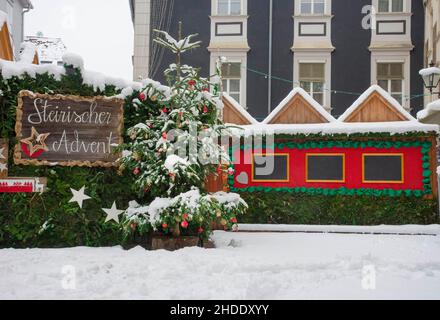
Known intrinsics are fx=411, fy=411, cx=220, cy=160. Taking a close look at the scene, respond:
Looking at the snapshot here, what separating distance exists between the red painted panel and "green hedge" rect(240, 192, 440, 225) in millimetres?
241

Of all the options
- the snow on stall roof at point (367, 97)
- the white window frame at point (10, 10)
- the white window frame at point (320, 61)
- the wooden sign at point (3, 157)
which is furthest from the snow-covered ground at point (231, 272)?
the white window frame at point (10, 10)

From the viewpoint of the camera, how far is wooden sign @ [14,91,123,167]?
606 centimetres

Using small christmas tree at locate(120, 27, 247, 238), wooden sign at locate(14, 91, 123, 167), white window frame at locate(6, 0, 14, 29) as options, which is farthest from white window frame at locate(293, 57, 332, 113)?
white window frame at locate(6, 0, 14, 29)

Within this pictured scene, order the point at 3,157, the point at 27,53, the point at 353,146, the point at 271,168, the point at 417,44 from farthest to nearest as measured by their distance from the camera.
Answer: the point at 417,44 → the point at 271,168 → the point at 353,146 → the point at 27,53 → the point at 3,157

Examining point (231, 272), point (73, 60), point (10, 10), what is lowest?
point (231, 272)

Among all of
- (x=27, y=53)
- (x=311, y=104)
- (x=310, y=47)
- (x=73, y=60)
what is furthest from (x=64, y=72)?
(x=310, y=47)

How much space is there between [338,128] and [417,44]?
7.82 m

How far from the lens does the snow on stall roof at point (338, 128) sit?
8.35 meters

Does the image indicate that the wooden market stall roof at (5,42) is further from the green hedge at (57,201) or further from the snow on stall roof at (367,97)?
the snow on stall roof at (367,97)

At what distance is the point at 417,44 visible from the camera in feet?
46.5

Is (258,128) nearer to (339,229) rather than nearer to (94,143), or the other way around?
(339,229)

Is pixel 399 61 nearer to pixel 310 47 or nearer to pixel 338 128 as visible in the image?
pixel 310 47

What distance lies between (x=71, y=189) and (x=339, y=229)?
16.6 feet
